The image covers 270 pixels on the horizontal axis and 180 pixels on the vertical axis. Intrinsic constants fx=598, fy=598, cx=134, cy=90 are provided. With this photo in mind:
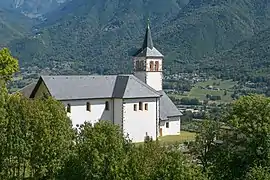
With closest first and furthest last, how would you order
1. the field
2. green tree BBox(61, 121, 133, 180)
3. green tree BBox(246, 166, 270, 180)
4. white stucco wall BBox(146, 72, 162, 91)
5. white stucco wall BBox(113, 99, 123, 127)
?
green tree BBox(246, 166, 270, 180), green tree BBox(61, 121, 133, 180), white stucco wall BBox(113, 99, 123, 127), white stucco wall BBox(146, 72, 162, 91), the field

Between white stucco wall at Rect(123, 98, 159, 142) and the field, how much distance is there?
78.9 m

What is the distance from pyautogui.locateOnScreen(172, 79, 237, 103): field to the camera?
15750cm

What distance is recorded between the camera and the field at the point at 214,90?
158 meters

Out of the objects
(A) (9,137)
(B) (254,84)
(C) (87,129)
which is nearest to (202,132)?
(C) (87,129)

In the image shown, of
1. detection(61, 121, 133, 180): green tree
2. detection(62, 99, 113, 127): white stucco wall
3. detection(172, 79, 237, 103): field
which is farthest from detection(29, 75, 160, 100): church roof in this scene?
detection(172, 79, 237, 103): field

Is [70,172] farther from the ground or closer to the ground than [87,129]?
closer to the ground

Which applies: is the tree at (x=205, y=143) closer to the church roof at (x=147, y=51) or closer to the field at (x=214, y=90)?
the church roof at (x=147, y=51)

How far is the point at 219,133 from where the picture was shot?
4378cm

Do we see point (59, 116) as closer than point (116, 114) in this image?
Yes

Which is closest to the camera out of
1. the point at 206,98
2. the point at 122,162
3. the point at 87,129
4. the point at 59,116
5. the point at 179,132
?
the point at 122,162

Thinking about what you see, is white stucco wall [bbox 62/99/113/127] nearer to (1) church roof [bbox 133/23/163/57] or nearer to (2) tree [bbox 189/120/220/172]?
(1) church roof [bbox 133/23/163/57]

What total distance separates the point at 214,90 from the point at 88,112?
358 ft

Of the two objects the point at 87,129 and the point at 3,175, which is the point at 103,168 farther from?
the point at 3,175

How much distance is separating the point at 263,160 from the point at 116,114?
2725cm
